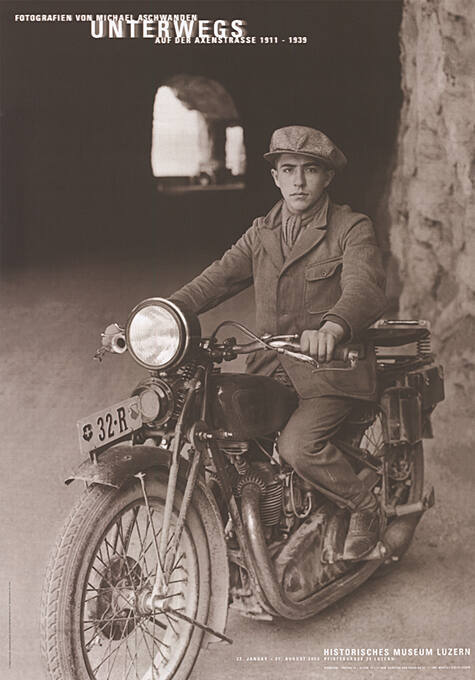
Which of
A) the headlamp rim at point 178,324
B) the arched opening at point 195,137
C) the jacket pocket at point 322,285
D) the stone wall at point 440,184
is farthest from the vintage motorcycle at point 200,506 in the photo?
the arched opening at point 195,137

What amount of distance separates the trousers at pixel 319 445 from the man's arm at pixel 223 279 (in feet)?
0.90

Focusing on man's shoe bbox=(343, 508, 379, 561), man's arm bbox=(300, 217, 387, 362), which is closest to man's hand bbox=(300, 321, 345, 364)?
man's arm bbox=(300, 217, 387, 362)

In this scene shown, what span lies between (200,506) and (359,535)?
0.42m

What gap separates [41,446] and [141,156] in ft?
2.19

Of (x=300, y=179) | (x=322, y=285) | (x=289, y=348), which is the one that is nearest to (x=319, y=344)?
(x=289, y=348)

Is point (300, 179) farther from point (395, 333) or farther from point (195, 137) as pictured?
point (395, 333)

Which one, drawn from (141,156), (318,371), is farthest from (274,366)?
(141,156)

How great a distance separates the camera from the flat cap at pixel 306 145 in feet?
5.10

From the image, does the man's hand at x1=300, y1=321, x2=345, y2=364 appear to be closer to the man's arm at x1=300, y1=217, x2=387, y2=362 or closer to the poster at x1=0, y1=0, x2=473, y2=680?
the man's arm at x1=300, y1=217, x2=387, y2=362

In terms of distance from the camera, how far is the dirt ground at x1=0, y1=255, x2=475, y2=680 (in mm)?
1617

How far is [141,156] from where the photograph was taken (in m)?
1.71

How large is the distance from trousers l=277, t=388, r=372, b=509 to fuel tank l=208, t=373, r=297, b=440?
4cm

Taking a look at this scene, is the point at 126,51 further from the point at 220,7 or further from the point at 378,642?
the point at 378,642

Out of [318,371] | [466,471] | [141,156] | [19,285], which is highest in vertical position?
[141,156]
